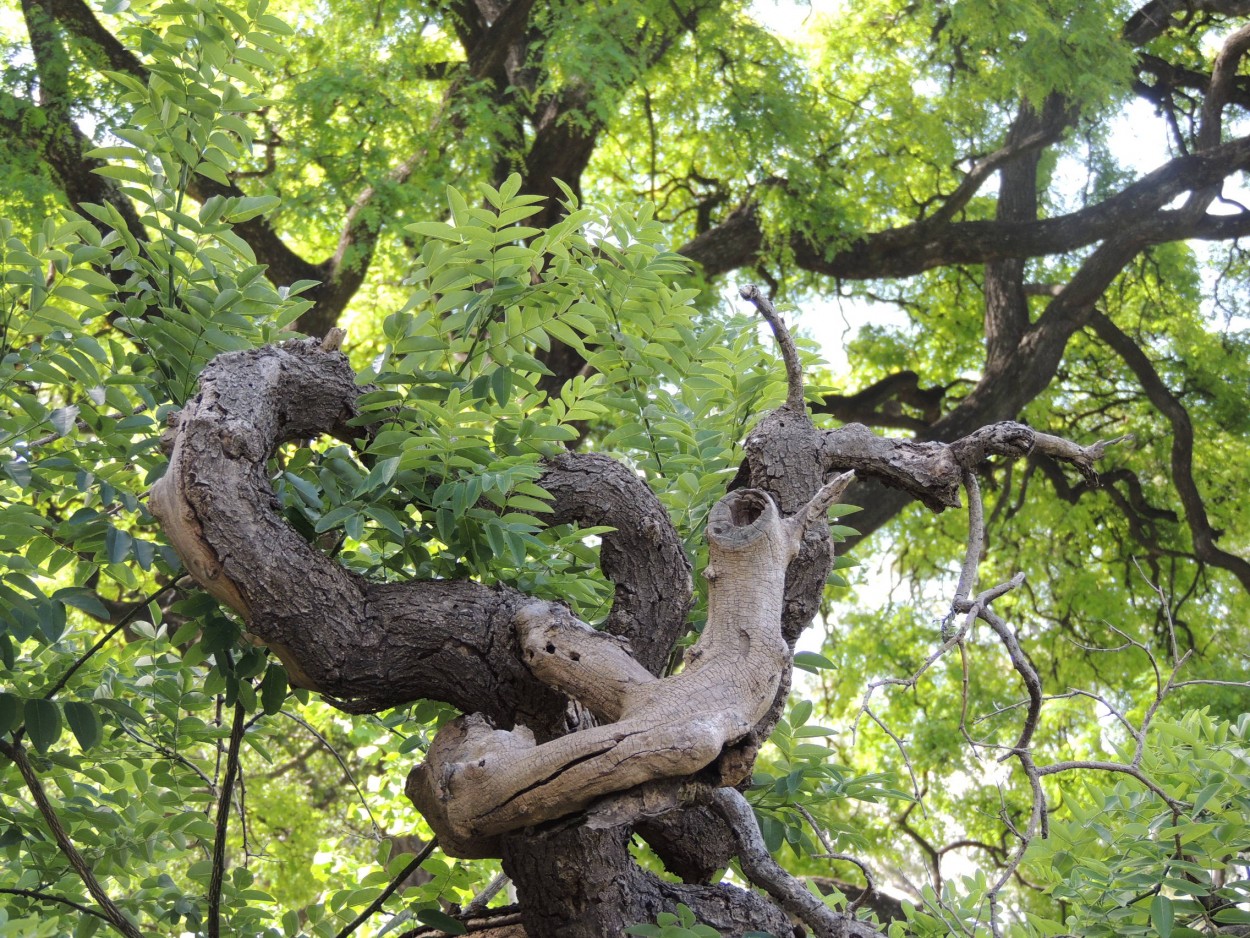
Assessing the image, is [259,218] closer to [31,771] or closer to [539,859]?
[31,771]

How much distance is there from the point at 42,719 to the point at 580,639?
3.32 feet

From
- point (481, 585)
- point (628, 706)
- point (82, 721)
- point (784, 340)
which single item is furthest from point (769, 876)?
point (82, 721)

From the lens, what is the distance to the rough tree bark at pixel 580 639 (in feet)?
5.44

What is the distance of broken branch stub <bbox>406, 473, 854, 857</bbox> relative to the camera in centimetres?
159

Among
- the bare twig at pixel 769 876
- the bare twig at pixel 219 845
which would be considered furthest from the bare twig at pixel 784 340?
the bare twig at pixel 219 845

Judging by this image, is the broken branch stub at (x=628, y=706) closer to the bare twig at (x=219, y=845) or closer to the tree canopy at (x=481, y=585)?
the tree canopy at (x=481, y=585)

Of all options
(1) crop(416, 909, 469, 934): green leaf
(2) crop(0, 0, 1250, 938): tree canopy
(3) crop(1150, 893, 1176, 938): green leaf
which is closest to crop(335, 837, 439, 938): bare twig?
(2) crop(0, 0, 1250, 938): tree canopy

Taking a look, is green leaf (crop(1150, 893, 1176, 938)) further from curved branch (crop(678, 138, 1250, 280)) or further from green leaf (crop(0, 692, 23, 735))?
curved branch (crop(678, 138, 1250, 280))

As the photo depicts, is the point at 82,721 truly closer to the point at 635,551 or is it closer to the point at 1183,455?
the point at 635,551

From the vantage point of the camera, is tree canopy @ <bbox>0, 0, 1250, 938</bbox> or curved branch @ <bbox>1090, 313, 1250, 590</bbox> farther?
curved branch @ <bbox>1090, 313, 1250, 590</bbox>

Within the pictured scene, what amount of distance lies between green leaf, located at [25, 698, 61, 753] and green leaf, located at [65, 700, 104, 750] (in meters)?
0.02

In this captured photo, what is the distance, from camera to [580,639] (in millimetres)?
1884

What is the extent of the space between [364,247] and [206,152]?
408 centimetres

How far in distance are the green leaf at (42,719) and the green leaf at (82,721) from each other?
2 cm
